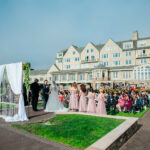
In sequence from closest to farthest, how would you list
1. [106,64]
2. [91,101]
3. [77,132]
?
1. [77,132]
2. [91,101]
3. [106,64]

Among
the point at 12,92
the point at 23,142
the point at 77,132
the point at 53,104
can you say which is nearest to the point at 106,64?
the point at 53,104

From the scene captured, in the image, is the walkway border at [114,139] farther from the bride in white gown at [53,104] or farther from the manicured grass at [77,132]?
the bride in white gown at [53,104]

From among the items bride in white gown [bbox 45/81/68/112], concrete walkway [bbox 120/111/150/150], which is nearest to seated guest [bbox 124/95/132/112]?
concrete walkway [bbox 120/111/150/150]

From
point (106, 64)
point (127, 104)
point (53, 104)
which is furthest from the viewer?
point (106, 64)

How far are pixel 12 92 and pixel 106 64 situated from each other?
1530 inches

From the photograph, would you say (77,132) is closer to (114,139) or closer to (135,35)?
(114,139)

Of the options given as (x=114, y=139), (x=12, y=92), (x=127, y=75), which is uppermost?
(x=127, y=75)

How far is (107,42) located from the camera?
47.1m

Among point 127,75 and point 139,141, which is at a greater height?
point 127,75

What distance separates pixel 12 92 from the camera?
9898mm

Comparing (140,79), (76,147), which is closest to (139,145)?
(76,147)

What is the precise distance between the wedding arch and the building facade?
2846 centimetres

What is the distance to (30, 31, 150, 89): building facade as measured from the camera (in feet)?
130

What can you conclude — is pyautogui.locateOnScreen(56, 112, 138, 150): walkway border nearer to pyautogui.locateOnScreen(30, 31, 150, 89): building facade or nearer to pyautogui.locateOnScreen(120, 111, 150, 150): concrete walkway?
pyautogui.locateOnScreen(120, 111, 150, 150): concrete walkway
